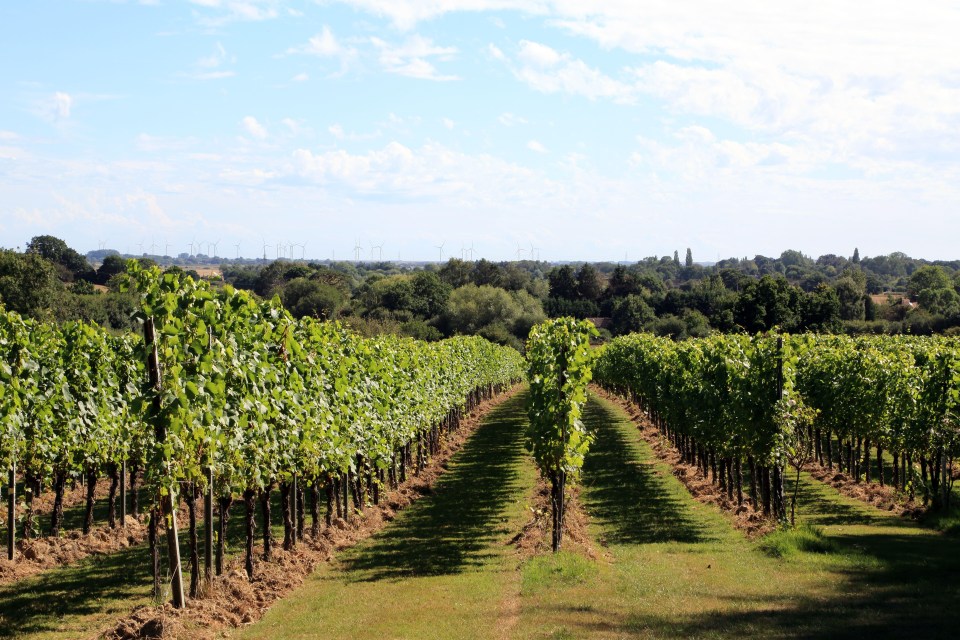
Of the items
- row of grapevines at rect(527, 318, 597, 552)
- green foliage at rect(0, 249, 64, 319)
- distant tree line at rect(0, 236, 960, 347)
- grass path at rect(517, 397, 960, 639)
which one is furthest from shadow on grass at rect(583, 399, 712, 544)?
green foliage at rect(0, 249, 64, 319)

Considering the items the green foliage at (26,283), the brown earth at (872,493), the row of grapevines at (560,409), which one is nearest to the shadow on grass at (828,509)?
the brown earth at (872,493)

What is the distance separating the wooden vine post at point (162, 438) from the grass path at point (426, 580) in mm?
1342

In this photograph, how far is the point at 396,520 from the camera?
23.1 meters

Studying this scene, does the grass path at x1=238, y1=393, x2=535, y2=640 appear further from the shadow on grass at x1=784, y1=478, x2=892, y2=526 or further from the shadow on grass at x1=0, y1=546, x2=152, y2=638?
the shadow on grass at x1=784, y1=478, x2=892, y2=526

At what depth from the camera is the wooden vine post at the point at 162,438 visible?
1190 centimetres

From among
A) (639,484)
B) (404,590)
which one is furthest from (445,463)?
(404,590)

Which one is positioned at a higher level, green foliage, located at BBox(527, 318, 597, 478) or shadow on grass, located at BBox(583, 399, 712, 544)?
green foliage, located at BBox(527, 318, 597, 478)

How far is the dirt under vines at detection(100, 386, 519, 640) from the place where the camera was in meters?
11.7

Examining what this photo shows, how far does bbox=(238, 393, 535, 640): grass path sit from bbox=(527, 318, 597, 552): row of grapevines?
2060 millimetres

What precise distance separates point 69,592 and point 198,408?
5.60 metres

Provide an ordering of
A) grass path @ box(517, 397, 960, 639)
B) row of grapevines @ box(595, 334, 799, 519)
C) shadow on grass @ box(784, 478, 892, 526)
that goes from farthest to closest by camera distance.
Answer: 1. shadow on grass @ box(784, 478, 892, 526)
2. row of grapevines @ box(595, 334, 799, 519)
3. grass path @ box(517, 397, 960, 639)

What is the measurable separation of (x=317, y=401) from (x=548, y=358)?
531 cm

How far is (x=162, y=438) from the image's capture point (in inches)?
475

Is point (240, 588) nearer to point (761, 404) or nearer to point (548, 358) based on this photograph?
point (548, 358)
